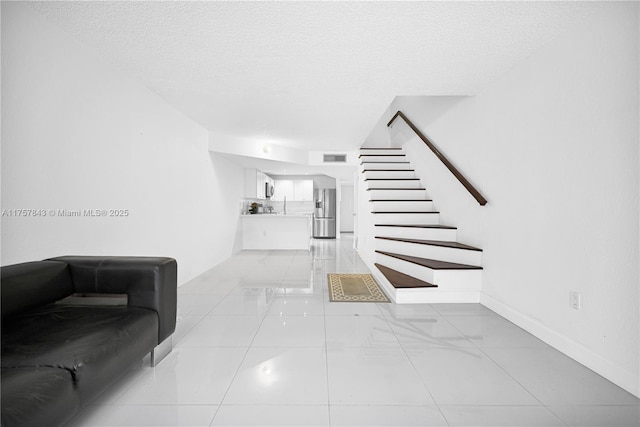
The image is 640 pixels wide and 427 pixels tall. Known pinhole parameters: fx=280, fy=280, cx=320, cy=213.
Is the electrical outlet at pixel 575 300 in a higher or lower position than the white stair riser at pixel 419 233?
lower

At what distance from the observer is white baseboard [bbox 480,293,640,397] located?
1610 millimetres

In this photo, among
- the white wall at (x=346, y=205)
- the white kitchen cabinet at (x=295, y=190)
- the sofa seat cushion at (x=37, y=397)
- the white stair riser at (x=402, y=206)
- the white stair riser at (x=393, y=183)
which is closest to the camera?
the sofa seat cushion at (x=37, y=397)

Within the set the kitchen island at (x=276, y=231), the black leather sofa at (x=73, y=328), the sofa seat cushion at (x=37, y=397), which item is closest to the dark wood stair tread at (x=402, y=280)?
the black leather sofa at (x=73, y=328)

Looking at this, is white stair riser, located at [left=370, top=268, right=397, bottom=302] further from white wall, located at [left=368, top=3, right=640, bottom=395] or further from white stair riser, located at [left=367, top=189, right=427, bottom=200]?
white stair riser, located at [left=367, top=189, right=427, bottom=200]

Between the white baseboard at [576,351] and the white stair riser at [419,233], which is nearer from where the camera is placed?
the white baseboard at [576,351]

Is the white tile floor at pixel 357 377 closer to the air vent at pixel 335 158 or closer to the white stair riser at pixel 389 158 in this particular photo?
the white stair riser at pixel 389 158

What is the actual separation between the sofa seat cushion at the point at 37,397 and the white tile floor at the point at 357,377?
0.35m

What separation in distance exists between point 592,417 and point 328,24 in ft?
8.95

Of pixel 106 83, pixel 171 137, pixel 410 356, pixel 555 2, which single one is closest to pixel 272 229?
pixel 171 137

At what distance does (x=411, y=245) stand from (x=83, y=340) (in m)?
3.30

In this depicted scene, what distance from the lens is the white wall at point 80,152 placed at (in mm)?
1784

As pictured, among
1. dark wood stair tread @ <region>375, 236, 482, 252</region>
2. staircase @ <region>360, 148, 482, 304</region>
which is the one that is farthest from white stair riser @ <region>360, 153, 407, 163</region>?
dark wood stair tread @ <region>375, 236, 482, 252</region>

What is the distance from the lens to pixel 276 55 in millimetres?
2355

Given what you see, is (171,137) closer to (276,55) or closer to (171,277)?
(276,55)
